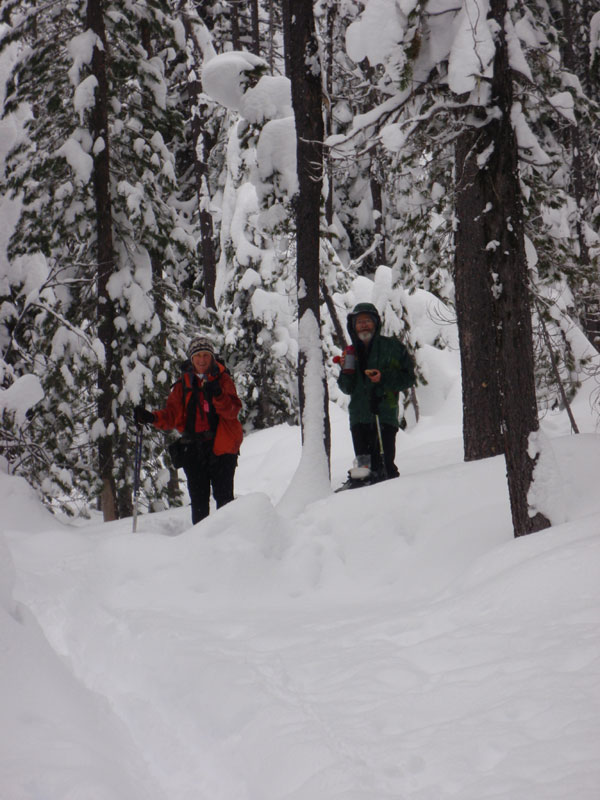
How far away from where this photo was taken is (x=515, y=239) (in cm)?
529

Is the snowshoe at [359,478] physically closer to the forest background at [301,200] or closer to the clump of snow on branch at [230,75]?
the forest background at [301,200]

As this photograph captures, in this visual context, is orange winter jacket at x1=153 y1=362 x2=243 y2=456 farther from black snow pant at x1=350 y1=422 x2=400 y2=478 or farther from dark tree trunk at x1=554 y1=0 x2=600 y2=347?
dark tree trunk at x1=554 y1=0 x2=600 y2=347

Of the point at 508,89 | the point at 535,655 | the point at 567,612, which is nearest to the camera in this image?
the point at 535,655

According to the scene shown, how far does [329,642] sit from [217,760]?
137cm

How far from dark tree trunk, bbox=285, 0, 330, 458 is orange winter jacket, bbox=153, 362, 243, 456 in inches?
41.2

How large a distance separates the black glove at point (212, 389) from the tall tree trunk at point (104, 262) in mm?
3008

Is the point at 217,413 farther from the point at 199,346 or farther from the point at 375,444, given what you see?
the point at 375,444

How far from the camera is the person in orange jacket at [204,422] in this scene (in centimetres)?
782

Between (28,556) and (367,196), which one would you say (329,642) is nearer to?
(28,556)

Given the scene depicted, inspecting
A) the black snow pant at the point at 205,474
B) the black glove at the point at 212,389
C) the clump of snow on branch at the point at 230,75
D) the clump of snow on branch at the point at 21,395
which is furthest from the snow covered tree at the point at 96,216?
the black snow pant at the point at 205,474

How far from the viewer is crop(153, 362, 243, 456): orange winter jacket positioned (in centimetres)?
780

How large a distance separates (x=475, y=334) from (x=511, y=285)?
2166 millimetres

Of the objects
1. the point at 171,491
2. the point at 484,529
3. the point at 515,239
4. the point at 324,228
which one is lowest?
the point at 171,491

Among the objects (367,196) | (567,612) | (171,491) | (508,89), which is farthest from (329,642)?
(367,196)
